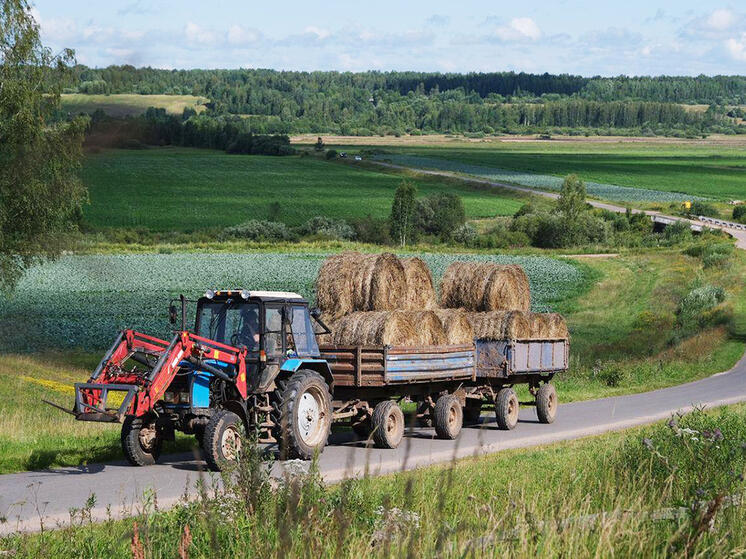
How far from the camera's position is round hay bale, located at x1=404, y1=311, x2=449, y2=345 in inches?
771

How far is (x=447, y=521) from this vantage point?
9.54 metres

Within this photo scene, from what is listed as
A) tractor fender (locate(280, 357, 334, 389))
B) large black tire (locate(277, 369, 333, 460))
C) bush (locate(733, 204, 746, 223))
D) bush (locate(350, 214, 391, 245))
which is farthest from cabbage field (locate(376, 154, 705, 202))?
large black tire (locate(277, 369, 333, 460))

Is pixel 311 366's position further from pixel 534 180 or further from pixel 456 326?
pixel 534 180

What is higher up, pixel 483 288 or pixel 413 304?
pixel 413 304

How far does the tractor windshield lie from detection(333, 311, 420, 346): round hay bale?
2659 millimetres

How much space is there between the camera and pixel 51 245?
3244 centimetres

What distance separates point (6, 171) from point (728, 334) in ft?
96.7

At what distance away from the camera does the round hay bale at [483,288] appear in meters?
23.5

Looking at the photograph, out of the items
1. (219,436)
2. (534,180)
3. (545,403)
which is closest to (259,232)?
(534,180)

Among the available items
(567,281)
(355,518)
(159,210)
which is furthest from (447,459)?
(159,210)

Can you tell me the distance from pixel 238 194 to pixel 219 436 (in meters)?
105

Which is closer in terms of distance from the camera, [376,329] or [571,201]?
[376,329]

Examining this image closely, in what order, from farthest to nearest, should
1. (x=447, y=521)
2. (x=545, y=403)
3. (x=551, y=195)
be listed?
1. (x=551, y=195)
2. (x=545, y=403)
3. (x=447, y=521)

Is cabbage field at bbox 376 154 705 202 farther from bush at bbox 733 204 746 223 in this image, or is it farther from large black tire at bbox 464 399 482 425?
large black tire at bbox 464 399 482 425
